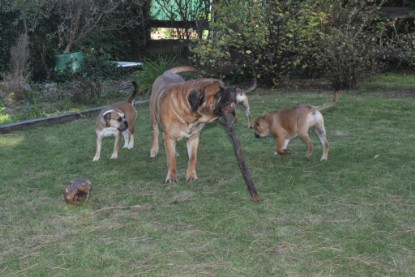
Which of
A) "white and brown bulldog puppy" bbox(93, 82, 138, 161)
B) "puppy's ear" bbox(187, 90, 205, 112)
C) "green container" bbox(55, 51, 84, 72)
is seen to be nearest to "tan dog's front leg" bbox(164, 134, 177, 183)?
"puppy's ear" bbox(187, 90, 205, 112)

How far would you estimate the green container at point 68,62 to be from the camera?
1475 cm

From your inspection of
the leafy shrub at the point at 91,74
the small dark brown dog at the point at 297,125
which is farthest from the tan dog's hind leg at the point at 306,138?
the leafy shrub at the point at 91,74

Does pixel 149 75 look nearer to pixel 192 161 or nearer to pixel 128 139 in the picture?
pixel 128 139

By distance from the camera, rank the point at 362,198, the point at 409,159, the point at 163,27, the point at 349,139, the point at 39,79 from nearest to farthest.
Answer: the point at 362,198 < the point at 409,159 < the point at 349,139 < the point at 39,79 < the point at 163,27

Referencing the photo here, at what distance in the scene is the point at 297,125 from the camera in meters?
6.92

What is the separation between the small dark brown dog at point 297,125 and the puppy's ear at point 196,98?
1.76 metres

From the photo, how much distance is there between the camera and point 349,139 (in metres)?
7.90

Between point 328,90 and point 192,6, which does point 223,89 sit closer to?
point 328,90

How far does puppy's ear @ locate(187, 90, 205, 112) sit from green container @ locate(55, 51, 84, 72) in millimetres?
9798

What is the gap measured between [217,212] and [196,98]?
3.88 ft

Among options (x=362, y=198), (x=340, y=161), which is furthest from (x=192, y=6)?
(x=362, y=198)

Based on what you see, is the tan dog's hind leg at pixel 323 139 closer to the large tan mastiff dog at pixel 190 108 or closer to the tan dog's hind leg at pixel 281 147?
the tan dog's hind leg at pixel 281 147

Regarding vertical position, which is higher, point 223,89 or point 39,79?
point 223,89

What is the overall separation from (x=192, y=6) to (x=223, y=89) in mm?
12434
